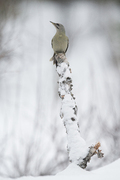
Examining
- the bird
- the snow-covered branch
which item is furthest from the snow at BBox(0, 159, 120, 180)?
the bird

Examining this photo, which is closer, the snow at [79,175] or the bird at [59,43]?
the snow at [79,175]

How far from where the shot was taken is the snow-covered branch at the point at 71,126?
130cm

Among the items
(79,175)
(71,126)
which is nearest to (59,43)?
(71,126)

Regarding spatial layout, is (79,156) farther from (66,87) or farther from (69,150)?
(66,87)

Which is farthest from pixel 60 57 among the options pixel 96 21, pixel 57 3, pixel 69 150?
pixel 96 21

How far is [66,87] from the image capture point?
1.42m

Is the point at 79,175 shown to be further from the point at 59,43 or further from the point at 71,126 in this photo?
the point at 59,43

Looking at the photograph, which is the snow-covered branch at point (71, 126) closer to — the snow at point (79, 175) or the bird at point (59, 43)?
the snow at point (79, 175)

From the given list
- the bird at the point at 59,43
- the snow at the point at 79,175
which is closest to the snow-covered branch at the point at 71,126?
the snow at the point at 79,175

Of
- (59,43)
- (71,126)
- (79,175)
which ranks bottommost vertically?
(79,175)

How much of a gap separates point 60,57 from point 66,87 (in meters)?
0.32

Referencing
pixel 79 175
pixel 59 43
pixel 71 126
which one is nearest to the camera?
pixel 79 175

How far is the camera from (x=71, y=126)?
4.47 ft

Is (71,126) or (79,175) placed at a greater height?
(71,126)
